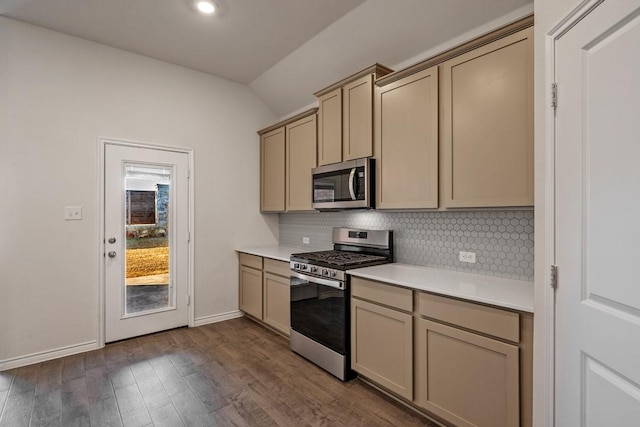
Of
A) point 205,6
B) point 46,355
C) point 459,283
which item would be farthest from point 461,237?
point 46,355

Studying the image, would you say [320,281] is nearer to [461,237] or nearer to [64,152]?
[461,237]

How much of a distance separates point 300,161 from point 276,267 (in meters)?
1.24

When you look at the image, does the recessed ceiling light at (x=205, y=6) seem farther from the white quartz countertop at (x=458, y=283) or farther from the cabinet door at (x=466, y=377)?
the cabinet door at (x=466, y=377)

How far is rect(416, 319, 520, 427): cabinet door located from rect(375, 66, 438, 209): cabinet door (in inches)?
36.5

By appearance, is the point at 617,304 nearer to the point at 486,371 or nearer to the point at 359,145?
the point at 486,371

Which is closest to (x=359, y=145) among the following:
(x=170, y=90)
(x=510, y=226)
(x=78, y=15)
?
(x=510, y=226)

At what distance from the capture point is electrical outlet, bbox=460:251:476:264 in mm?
2365

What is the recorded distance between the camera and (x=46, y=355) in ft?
9.63

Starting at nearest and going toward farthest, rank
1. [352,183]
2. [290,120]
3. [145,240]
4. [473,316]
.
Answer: [473,316] < [352,183] < [145,240] < [290,120]

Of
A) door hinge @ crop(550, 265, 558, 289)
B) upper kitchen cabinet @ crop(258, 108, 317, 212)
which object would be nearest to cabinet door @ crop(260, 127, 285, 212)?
upper kitchen cabinet @ crop(258, 108, 317, 212)

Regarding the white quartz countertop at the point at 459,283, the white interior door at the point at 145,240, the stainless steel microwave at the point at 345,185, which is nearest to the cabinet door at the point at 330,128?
the stainless steel microwave at the point at 345,185

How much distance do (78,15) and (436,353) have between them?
3.97m

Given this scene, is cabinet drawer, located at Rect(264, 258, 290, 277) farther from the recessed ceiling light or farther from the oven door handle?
the recessed ceiling light

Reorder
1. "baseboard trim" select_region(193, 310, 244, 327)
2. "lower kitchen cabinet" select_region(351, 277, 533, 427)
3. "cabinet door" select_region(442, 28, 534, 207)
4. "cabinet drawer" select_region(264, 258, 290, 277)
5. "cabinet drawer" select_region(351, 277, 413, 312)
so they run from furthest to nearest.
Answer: "baseboard trim" select_region(193, 310, 244, 327) < "cabinet drawer" select_region(264, 258, 290, 277) < "cabinet drawer" select_region(351, 277, 413, 312) < "cabinet door" select_region(442, 28, 534, 207) < "lower kitchen cabinet" select_region(351, 277, 533, 427)
